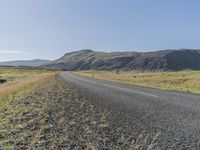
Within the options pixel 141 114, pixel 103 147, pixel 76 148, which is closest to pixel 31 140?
pixel 76 148

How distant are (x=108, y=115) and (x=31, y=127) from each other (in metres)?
3.37

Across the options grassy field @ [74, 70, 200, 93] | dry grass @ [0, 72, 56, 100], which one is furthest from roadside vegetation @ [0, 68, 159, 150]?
grassy field @ [74, 70, 200, 93]

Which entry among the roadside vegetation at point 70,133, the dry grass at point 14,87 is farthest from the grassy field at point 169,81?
the roadside vegetation at point 70,133

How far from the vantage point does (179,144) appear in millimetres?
8281

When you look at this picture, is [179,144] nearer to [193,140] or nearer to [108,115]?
[193,140]

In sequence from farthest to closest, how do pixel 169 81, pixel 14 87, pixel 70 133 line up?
pixel 169 81
pixel 14 87
pixel 70 133

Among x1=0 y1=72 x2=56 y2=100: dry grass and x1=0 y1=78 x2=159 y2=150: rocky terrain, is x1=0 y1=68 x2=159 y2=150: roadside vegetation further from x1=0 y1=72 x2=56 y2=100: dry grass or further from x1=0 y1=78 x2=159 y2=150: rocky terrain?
x1=0 y1=72 x2=56 y2=100: dry grass

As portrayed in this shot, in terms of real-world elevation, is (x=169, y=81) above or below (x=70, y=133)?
below

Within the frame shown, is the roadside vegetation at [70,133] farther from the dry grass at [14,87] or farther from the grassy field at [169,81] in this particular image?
the grassy field at [169,81]

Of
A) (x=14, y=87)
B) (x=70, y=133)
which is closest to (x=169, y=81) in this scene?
(x=14, y=87)

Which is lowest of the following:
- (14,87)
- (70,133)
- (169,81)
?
(14,87)

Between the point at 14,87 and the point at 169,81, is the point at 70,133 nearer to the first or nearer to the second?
the point at 14,87

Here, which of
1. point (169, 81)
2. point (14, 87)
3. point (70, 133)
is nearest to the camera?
point (70, 133)

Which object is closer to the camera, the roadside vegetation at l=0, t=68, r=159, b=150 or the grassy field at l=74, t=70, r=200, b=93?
the roadside vegetation at l=0, t=68, r=159, b=150
